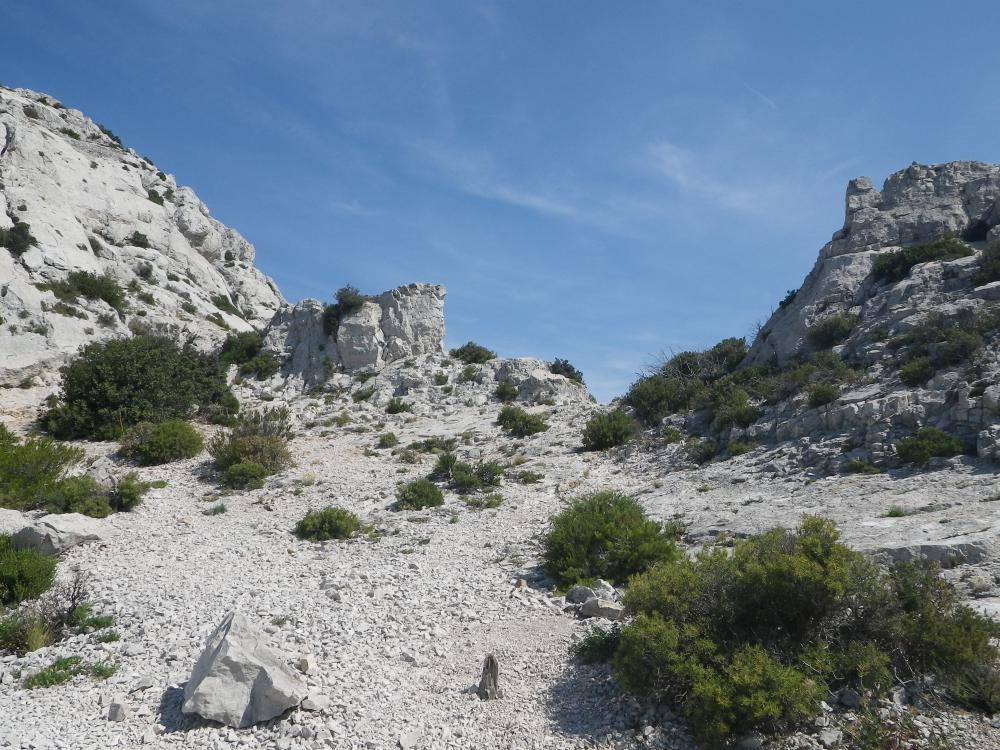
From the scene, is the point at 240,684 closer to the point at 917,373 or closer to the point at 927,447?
the point at 927,447

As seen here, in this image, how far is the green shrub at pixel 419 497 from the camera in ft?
52.0

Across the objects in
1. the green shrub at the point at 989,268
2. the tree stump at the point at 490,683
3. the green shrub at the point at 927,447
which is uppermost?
the green shrub at the point at 989,268

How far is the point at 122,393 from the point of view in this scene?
866 inches

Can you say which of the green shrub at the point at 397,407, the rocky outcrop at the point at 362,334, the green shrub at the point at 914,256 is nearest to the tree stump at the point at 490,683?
the green shrub at the point at 397,407

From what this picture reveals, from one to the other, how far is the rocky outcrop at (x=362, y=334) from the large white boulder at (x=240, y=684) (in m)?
26.3

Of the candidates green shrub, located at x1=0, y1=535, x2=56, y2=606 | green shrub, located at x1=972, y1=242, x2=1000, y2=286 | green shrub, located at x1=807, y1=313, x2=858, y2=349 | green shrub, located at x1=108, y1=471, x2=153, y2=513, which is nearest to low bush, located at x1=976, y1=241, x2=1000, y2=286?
green shrub, located at x1=972, y1=242, x2=1000, y2=286

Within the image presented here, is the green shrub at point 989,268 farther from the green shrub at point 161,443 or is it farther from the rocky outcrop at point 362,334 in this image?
the green shrub at point 161,443

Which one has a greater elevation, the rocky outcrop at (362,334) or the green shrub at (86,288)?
the green shrub at (86,288)

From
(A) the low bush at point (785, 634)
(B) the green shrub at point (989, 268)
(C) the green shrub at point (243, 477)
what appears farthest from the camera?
(B) the green shrub at point (989, 268)

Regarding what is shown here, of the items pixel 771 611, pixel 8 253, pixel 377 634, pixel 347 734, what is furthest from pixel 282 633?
pixel 8 253

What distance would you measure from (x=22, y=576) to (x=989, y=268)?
27.0 m

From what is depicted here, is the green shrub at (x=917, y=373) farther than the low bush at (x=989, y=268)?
No

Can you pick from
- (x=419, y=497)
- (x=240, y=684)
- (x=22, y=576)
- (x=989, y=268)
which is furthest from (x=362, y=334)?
(x=240, y=684)

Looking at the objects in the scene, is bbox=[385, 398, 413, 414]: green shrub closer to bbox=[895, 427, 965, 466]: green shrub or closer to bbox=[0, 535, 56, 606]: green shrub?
bbox=[0, 535, 56, 606]: green shrub
